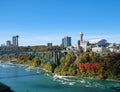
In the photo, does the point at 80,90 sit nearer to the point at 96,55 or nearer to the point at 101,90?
the point at 101,90

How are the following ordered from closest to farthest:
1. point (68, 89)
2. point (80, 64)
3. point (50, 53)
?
1. point (68, 89)
2. point (80, 64)
3. point (50, 53)

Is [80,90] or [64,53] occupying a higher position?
[64,53]

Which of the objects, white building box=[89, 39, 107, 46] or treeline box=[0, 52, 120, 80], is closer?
treeline box=[0, 52, 120, 80]

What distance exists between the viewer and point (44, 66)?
45.2 meters

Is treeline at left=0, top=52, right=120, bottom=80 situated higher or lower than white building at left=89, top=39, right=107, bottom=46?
lower

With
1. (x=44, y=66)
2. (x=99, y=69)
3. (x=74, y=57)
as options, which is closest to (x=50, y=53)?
(x=44, y=66)

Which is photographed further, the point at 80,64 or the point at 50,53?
the point at 50,53

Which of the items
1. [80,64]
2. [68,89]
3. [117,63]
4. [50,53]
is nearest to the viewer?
[68,89]

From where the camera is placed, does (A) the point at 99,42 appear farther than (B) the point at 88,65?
Yes

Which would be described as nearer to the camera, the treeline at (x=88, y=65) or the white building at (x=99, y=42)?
the treeline at (x=88, y=65)

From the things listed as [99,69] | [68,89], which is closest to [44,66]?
[99,69]

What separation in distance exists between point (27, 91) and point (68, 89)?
11.6 ft

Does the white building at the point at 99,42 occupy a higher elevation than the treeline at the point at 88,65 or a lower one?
higher

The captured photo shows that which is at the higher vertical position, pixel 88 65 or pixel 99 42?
pixel 99 42
